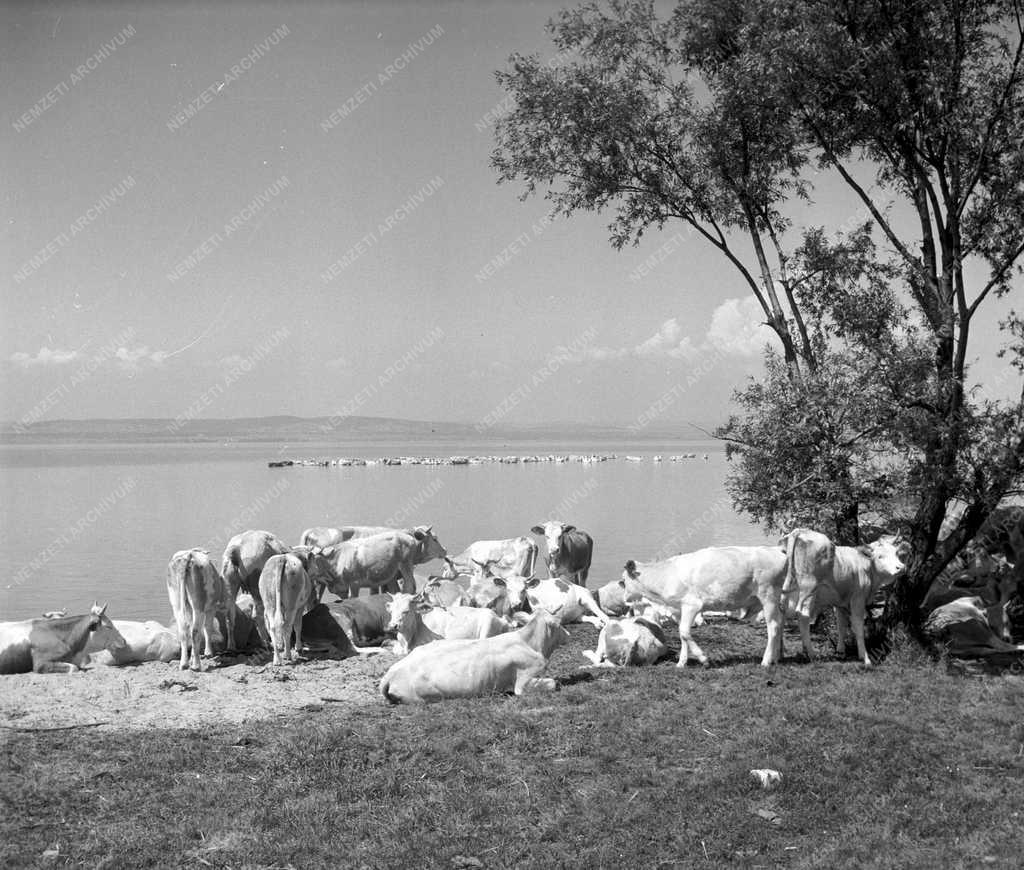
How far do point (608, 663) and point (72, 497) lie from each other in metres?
40.7

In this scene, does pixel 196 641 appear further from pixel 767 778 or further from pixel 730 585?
pixel 767 778

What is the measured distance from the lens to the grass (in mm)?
7551

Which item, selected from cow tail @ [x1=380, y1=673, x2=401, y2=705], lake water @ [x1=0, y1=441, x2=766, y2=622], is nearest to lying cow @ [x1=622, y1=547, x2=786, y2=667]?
cow tail @ [x1=380, y1=673, x2=401, y2=705]

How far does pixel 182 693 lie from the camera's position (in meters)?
12.4

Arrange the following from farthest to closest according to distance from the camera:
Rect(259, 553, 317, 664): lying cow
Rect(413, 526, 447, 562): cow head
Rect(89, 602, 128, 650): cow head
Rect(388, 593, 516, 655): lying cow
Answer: Rect(413, 526, 447, 562): cow head
Rect(388, 593, 516, 655): lying cow
Rect(259, 553, 317, 664): lying cow
Rect(89, 602, 128, 650): cow head

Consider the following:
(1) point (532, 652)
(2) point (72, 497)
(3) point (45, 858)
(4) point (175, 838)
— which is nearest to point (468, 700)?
(1) point (532, 652)

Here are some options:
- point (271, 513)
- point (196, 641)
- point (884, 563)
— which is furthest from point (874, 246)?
point (271, 513)

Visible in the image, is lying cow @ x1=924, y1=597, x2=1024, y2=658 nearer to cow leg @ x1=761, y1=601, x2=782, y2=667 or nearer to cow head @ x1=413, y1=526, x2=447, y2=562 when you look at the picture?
cow leg @ x1=761, y1=601, x2=782, y2=667

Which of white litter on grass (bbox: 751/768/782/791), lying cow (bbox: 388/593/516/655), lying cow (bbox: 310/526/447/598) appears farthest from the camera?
lying cow (bbox: 310/526/447/598)

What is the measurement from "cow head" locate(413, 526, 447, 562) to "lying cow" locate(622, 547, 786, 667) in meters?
8.20

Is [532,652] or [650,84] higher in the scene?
[650,84]

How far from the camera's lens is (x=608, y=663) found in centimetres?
1386

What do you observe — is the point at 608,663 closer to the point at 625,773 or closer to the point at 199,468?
the point at 625,773

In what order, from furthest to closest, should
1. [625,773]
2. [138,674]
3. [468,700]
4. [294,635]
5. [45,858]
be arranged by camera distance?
[294,635] < [138,674] < [468,700] < [625,773] < [45,858]
